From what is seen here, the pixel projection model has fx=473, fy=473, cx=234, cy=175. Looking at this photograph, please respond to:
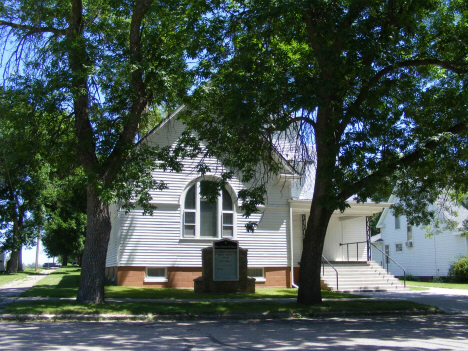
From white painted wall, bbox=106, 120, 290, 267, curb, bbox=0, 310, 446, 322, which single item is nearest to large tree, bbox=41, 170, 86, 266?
white painted wall, bbox=106, 120, 290, 267

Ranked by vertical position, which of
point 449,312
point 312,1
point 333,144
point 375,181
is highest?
point 312,1

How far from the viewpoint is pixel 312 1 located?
11039 mm

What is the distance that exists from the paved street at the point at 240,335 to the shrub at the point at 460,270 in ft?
65.4

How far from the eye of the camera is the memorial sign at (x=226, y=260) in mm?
18156

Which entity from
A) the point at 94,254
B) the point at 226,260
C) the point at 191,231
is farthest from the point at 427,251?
the point at 94,254

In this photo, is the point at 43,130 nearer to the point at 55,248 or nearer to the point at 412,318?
the point at 412,318

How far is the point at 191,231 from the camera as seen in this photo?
20984 millimetres

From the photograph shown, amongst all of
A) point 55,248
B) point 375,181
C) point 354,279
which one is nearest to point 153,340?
point 375,181

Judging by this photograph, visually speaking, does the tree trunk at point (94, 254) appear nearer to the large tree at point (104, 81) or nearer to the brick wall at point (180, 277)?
the large tree at point (104, 81)

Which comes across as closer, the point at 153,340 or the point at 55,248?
the point at 153,340

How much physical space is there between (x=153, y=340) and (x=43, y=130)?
7.76 meters

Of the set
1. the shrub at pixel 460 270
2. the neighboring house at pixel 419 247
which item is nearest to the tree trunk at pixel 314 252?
the neighboring house at pixel 419 247

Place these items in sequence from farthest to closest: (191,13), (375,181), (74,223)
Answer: (74,223), (191,13), (375,181)

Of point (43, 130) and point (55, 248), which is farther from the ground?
point (43, 130)
